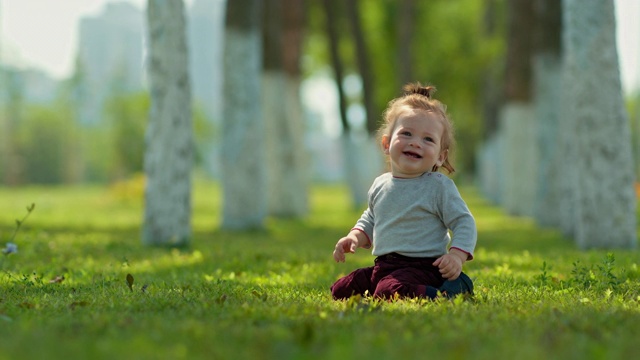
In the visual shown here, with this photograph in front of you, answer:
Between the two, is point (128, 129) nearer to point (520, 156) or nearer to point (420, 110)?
point (520, 156)

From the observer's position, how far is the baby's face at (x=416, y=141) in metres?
5.95

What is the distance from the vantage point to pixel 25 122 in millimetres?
94438

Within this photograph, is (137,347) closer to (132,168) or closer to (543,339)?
(543,339)

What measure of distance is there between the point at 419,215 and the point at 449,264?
1.61 ft

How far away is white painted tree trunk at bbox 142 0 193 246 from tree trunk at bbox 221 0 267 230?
387cm

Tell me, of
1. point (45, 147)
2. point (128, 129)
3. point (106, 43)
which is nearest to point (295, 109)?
point (128, 129)

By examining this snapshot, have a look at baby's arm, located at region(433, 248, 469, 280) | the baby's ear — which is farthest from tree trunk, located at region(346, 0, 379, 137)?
baby's arm, located at region(433, 248, 469, 280)

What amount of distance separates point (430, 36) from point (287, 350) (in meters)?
37.1

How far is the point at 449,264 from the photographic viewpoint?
5.59 meters

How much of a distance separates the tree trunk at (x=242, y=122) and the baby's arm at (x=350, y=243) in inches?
398

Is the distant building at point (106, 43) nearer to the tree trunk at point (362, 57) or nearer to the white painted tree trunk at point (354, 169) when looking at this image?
the white painted tree trunk at point (354, 169)

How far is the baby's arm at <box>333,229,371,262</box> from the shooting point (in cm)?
599

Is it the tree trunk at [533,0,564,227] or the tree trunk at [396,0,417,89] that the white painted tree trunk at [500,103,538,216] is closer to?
the tree trunk at [533,0,564,227]

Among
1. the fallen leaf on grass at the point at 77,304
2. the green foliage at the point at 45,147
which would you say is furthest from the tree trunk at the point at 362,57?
the green foliage at the point at 45,147
